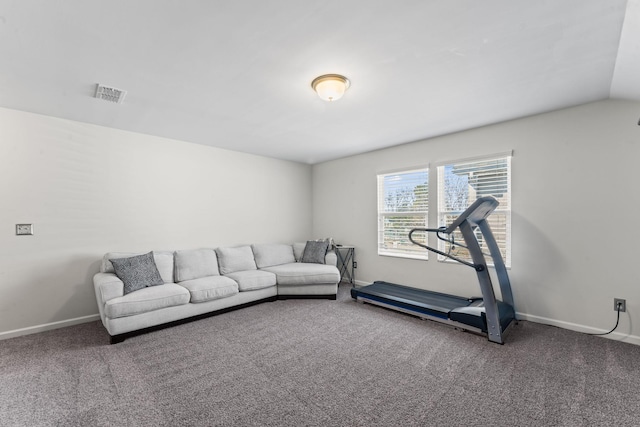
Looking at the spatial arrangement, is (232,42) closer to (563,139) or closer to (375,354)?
(375,354)

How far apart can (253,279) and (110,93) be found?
2686 mm

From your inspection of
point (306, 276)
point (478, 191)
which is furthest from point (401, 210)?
point (306, 276)

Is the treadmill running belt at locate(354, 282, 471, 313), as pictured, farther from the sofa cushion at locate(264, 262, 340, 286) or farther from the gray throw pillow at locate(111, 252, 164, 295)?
the gray throw pillow at locate(111, 252, 164, 295)

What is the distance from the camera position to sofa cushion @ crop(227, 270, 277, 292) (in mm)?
3980

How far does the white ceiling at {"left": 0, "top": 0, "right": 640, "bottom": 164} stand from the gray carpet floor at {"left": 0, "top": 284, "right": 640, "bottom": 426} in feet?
7.98

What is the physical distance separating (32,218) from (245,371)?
3.04m

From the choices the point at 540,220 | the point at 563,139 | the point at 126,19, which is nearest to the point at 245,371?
the point at 126,19

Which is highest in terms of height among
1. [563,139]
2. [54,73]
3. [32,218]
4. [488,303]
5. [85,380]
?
[54,73]

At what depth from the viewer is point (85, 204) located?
11.7 feet

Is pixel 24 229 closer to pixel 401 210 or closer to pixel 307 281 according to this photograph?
pixel 307 281

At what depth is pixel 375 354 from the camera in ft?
8.59

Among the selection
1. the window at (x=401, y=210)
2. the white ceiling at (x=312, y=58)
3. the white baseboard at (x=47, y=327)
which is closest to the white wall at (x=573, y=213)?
the white ceiling at (x=312, y=58)

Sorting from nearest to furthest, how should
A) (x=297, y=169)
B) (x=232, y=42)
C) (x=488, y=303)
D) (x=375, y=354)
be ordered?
(x=232, y=42) < (x=375, y=354) < (x=488, y=303) < (x=297, y=169)

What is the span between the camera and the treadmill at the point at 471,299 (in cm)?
289
